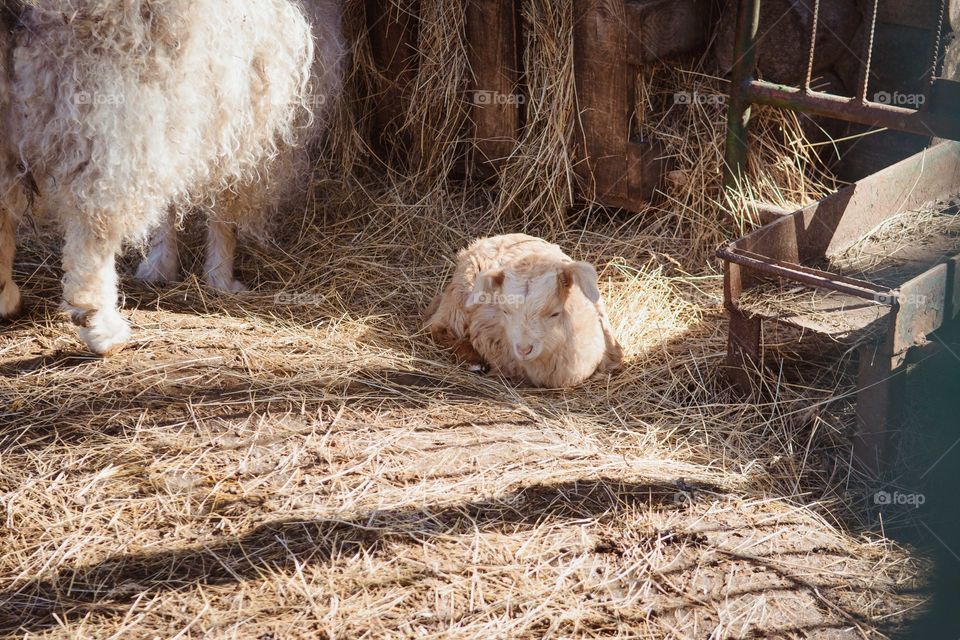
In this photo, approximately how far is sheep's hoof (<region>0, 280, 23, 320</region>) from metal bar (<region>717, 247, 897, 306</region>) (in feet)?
10.6

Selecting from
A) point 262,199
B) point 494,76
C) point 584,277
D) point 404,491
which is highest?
point 494,76

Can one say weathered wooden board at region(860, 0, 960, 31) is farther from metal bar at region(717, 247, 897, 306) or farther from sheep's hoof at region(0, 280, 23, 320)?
sheep's hoof at region(0, 280, 23, 320)

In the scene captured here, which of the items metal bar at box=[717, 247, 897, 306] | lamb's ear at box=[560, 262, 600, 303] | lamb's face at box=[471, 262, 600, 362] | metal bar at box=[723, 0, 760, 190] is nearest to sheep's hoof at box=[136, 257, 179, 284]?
lamb's face at box=[471, 262, 600, 362]

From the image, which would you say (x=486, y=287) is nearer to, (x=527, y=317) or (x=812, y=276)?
(x=527, y=317)

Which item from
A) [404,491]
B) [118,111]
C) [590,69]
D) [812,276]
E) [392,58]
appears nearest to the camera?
[404,491]

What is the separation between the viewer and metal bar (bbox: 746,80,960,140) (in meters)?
3.97

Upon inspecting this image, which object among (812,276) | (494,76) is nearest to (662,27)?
(494,76)

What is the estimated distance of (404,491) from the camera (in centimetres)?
356

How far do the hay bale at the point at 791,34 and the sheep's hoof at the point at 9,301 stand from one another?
3759 mm

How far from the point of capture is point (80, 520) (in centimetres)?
335

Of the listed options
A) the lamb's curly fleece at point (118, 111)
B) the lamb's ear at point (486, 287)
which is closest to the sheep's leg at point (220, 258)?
the lamb's curly fleece at point (118, 111)

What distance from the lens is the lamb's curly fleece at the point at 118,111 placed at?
376 centimetres

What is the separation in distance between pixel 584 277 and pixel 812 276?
948mm

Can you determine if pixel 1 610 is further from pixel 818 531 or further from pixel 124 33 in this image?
pixel 818 531
